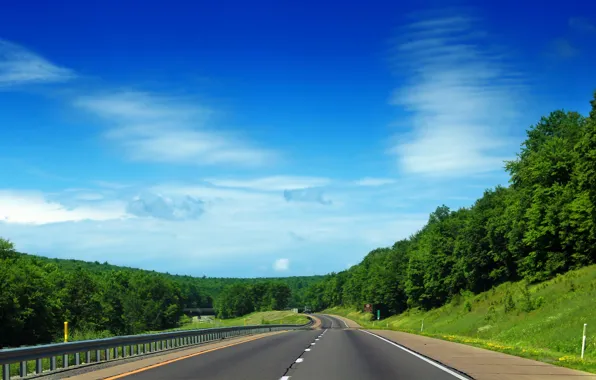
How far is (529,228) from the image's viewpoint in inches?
2729

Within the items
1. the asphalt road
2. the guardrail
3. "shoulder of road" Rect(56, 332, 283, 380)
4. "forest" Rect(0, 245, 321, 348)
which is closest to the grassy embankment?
the asphalt road

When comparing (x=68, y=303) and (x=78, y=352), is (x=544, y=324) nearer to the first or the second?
(x=78, y=352)

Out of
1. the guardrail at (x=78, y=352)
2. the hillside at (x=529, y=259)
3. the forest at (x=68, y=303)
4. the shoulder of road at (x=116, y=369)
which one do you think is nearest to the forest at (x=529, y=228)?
the hillside at (x=529, y=259)

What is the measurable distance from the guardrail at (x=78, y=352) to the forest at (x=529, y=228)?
115ft

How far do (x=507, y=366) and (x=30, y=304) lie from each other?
79909 millimetres

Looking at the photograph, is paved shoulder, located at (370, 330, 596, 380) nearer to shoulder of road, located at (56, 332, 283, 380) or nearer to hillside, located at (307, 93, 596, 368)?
hillside, located at (307, 93, 596, 368)

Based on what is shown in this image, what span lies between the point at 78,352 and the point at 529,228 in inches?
2329

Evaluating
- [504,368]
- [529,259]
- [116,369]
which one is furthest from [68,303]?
[504,368]

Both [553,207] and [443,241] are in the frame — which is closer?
[553,207]

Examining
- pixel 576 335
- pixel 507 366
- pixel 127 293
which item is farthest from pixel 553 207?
pixel 127 293

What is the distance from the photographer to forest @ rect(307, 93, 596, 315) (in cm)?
6022

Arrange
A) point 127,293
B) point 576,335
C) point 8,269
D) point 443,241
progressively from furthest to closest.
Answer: point 127,293 < point 443,241 < point 8,269 < point 576,335

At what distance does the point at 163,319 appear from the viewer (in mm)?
189625

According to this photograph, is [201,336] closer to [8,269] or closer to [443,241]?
[8,269]
